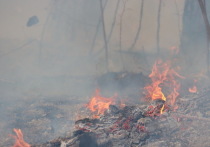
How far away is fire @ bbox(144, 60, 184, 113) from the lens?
25.6 feet

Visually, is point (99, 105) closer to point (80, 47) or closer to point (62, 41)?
point (80, 47)

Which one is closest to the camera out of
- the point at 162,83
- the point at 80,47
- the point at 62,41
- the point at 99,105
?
the point at 99,105

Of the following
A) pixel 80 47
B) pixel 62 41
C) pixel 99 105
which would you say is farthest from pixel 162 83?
pixel 62 41

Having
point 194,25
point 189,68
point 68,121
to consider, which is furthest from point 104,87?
point 194,25

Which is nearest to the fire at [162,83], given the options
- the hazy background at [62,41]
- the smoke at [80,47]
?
the smoke at [80,47]

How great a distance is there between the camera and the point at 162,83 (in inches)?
354

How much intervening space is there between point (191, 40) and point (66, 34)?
20.1 feet

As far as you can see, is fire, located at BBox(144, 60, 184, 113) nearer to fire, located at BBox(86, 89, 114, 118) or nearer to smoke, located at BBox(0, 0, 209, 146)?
smoke, located at BBox(0, 0, 209, 146)

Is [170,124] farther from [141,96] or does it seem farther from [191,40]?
[191,40]

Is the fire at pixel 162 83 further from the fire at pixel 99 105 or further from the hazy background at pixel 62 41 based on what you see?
the fire at pixel 99 105

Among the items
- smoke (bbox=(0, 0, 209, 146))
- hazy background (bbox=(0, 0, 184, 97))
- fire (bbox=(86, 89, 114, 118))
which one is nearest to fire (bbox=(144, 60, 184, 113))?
smoke (bbox=(0, 0, 209, 146))

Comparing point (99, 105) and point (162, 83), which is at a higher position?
point (162, 83)

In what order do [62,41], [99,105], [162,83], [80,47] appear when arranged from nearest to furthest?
[99,105] < [162,83] < [80,47] < [62,41]

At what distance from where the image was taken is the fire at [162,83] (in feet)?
25.6
